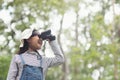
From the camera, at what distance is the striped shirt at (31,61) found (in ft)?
12.1

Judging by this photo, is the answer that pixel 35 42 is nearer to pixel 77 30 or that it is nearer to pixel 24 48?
pixel 24 48

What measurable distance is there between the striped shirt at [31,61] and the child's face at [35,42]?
2.8 inches

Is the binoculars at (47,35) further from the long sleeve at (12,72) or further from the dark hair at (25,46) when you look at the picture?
the long sleeve at (12,72)

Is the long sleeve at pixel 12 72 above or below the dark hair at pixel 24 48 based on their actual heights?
below

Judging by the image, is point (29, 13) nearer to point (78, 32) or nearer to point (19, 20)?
point (19, 20)

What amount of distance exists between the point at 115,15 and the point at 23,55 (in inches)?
745

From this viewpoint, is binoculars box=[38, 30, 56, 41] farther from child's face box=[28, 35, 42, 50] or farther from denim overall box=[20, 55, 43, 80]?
denim overall box=[20, 55, 43, 80]

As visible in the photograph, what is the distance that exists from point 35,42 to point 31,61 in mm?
181

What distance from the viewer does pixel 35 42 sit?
12.5 feet

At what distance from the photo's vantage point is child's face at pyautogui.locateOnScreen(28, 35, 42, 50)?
3785mm

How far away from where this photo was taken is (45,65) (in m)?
3.85

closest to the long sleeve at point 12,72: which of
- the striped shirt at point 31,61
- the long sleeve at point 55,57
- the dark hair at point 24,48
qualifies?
the striped shirt at point 31,61

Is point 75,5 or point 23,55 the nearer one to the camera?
point 23,55

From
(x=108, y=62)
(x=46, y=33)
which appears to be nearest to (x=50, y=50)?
(x=46, y=33)
